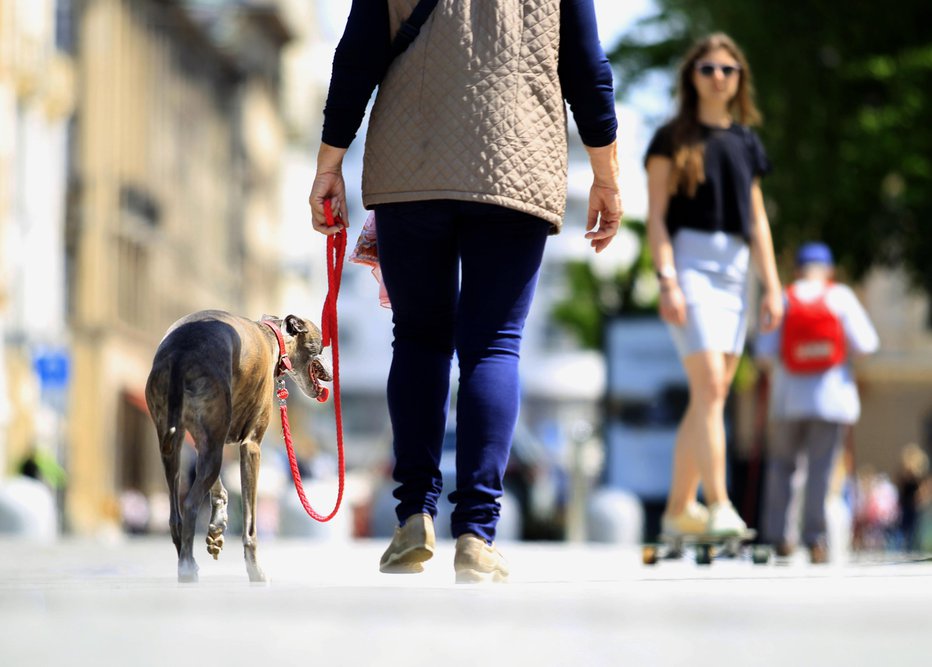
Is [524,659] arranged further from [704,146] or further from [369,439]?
[369,439]

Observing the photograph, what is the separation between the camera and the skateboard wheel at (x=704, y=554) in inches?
374

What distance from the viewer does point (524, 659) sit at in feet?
11.0

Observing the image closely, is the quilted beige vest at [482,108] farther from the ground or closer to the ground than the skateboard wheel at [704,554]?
farther from the ground

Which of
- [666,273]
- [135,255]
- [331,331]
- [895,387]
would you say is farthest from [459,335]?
[895,387]

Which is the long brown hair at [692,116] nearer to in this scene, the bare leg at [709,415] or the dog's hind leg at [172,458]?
the bare leg at [709,415]

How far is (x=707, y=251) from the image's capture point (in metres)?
9.48

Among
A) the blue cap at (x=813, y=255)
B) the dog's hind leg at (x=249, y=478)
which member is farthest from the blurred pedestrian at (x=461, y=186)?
the blue cap at (x=813, y=255)

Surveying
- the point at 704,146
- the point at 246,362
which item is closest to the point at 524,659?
the point at 246,362

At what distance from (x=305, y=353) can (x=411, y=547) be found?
659 mm

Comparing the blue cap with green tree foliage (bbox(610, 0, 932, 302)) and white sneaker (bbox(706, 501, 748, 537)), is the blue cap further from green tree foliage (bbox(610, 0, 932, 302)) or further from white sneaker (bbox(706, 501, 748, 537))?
green tree foliage (bbox(610, 0, 932, 302))

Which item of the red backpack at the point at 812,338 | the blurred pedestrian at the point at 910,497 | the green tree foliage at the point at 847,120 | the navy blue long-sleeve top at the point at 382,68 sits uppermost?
the green tree foliage at the point at 847,120

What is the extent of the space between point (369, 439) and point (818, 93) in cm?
8158

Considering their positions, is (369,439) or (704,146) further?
(369,439)

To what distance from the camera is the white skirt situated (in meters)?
9.34
